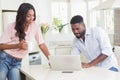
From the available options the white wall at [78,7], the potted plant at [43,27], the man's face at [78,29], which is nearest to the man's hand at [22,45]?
the man's face at [78,29]

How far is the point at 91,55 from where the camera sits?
290 centimetres

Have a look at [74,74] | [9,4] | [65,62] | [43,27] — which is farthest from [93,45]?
[43,27]

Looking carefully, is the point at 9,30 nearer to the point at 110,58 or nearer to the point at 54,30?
the point at 110,58

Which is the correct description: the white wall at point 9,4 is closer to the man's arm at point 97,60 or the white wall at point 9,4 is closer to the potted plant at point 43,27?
the potted plant at point 43,27

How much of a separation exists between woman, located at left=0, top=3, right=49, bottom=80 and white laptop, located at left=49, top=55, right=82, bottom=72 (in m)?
0.31

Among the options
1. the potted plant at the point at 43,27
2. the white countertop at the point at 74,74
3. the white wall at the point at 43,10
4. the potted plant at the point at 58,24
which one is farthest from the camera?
the potted plant at the point at 58,24

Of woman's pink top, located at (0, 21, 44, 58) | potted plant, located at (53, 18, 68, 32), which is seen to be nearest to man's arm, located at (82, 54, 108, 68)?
woman's pink top, located at (0, 21, 44, 58)

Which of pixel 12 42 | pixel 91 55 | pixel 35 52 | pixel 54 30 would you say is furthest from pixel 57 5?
pixel 12 42

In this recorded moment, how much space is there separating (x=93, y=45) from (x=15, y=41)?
0.92 metres

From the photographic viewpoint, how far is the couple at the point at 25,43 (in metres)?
2.39

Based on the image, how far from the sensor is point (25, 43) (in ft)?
7.61

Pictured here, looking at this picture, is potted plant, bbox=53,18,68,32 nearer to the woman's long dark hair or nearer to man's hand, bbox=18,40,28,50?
the woman's long dark hair

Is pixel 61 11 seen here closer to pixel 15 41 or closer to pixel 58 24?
pixel 58 24

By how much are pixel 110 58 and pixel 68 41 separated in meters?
→ 2.77
